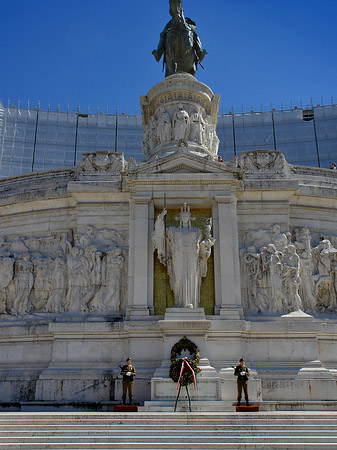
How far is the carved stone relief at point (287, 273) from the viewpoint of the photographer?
1894 centimetres

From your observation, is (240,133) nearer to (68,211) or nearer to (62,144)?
(62,144)

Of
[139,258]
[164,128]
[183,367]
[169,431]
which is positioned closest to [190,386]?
[183,367]

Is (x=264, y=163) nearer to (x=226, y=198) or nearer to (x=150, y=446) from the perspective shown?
(x=226, y=198)

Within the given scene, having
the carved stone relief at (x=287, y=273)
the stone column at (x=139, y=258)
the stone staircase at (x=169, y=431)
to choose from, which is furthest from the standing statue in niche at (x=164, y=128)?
the stone staircase at (x=169, y=431)

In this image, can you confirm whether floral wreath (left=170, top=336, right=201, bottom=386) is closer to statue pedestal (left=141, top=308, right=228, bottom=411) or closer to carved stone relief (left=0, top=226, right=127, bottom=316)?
statue pedestal (left=141, top=308, right=228, bottom=411)

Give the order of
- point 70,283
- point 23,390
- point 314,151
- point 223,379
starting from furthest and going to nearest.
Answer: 1. point 314,151
2. point 70,283
3. point 23,390
4. point 223,379

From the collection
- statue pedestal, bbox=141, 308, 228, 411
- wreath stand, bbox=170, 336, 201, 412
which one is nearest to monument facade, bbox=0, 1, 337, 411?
statue pedestal, bbox=141, 308, 228, 411

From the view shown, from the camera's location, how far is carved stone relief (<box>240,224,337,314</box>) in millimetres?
18938

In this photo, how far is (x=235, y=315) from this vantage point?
1805 centimetres

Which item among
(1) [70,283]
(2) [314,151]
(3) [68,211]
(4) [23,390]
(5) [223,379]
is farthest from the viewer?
(2) [314,151]

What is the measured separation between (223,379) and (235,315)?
2334 mm

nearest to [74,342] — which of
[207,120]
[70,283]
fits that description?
[70,283]

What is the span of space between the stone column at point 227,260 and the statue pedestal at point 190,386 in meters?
1.56

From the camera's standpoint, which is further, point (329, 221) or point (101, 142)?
point (101, 142)
